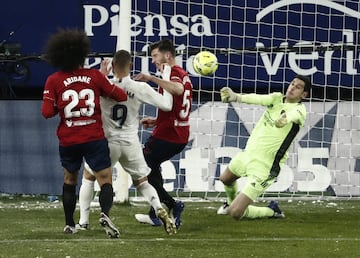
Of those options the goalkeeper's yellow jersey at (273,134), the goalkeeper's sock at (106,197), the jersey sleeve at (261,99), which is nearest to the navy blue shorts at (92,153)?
the goalkeeper's sock at (106,197)

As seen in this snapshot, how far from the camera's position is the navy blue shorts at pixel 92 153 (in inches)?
430

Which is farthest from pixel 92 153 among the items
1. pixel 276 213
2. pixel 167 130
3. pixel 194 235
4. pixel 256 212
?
pixel 276 213

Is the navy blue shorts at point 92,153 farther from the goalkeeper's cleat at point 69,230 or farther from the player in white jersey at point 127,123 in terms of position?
the goalkeeper's cleat at point 69,230

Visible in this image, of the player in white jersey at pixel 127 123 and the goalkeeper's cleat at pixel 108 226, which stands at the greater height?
the player in white jersey at pixel 127 123

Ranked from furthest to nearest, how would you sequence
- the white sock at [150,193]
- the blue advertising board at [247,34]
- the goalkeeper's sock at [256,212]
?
1. the blue advertising board at [247,34]
2. the goalkeeper's sock at [256,212]
3. the white sock at [150,193]

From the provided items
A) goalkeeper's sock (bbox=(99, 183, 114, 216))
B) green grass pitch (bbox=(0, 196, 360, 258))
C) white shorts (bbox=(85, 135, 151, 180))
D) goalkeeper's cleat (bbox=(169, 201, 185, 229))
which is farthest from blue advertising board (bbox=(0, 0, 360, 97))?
goalkeeper's sock (bbox=(99, 183, 114, 216))

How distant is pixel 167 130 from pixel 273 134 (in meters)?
1.17

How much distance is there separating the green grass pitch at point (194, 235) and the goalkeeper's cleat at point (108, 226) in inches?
2.6

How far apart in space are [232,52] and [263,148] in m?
4.50

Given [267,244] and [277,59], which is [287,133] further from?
[277,59]

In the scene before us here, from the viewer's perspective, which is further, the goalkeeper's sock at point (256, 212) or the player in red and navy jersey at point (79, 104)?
the goalkeeper's sock at point (256, 212)

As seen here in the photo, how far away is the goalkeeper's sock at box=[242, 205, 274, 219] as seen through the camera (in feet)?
42.4

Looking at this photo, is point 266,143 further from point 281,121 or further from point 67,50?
point 67,50

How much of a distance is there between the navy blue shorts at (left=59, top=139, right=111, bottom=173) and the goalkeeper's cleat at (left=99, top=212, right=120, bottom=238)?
520 mm
